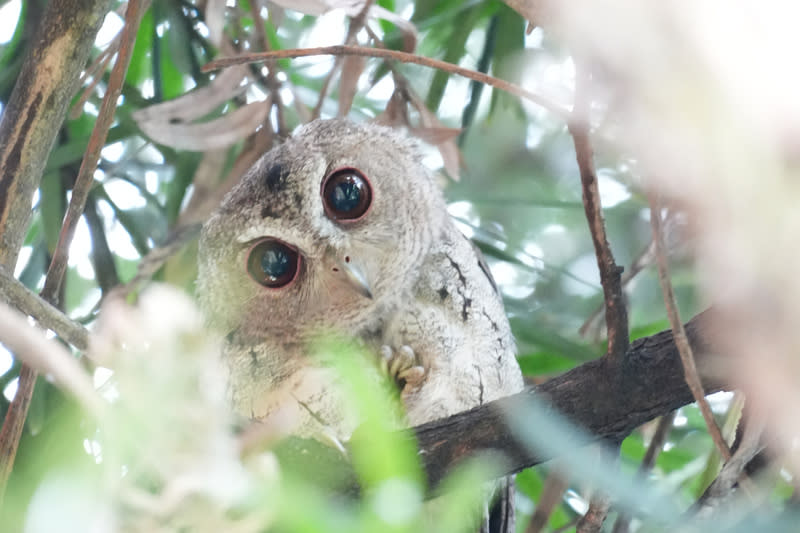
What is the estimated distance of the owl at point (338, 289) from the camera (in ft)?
5.72

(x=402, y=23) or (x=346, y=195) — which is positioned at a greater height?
(x=402, y=23)

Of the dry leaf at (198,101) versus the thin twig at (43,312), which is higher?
the dry leaf at (198,101)

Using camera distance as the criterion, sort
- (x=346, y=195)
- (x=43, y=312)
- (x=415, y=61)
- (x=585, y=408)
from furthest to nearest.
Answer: (x=346, y=195) < (x=415, y=61) < (x=585, y=408) < (x=43, y=312)

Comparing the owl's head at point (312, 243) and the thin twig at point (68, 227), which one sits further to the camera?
the owl's head at point (312, 243)

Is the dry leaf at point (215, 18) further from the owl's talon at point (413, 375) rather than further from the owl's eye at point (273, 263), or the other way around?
the owl's talon at point (413, 375)

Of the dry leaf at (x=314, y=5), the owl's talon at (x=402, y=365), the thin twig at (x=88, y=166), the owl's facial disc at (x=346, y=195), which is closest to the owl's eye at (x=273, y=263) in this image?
the owl's facial disc at (x=346, y=195)

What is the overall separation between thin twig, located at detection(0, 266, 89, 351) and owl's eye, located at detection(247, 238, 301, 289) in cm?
65

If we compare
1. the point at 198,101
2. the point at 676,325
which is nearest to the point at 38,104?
the point at 198,101

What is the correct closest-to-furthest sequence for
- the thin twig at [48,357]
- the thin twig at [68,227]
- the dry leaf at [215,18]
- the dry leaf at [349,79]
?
the thin twig at [48,357] → the thin twig at [68,227] → the dry leaf at [215,18] → the dry leaf at [349,79]

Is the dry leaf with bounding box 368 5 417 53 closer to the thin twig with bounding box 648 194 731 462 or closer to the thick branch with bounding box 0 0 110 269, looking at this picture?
the thick branch with bounding box 0 0 110 269

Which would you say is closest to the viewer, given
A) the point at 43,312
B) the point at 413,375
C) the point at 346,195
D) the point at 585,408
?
the point at 43,312

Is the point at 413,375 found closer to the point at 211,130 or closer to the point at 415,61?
the point at 415,61

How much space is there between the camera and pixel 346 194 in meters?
1.84

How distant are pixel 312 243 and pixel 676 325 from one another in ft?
2.76
